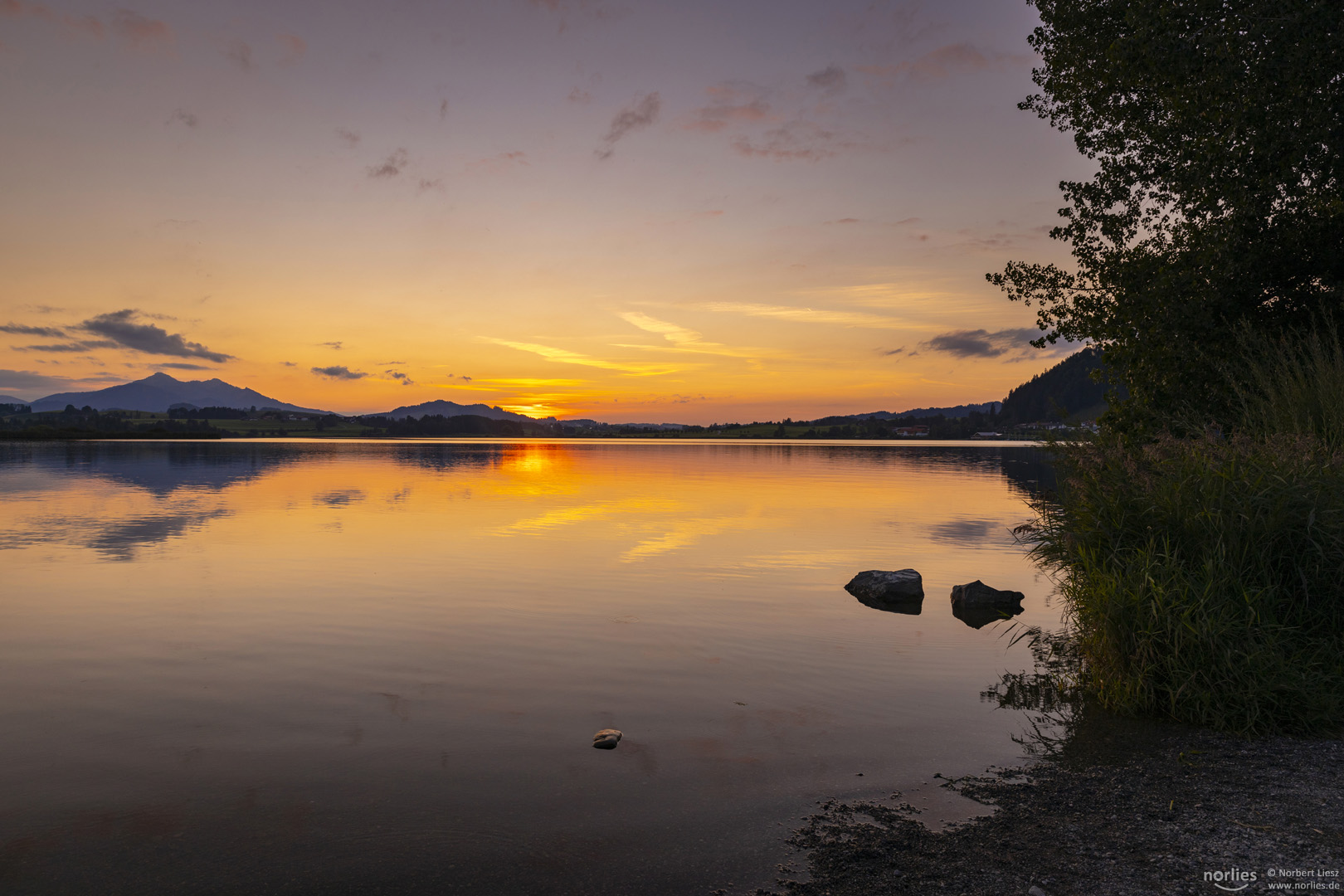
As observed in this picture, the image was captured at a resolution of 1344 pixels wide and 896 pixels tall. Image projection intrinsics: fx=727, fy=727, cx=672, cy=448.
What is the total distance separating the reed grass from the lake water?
2.20m

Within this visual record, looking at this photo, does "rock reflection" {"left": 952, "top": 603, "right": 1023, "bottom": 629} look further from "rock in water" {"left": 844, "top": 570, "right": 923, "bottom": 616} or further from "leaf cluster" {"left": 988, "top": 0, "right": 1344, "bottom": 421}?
"leaf cluster" {"left": 988, "top": 0, "right": 1344, "bottom": 421}

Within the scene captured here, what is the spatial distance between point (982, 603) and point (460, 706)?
46.9 ft

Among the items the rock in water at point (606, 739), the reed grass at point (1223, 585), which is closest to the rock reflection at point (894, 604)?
the reed grass at point (1223, 585)

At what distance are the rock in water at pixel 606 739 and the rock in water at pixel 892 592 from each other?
11.1m

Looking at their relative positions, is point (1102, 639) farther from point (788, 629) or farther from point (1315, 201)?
point (1315, 201)

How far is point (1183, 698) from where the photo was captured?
1024 centimetres

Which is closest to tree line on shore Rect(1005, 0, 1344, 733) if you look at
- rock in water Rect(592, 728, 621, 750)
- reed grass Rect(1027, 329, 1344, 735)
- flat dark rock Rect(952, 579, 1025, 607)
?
reed grass Rect(1027, 329, 1344, 735)

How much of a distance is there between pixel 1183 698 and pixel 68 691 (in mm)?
17595

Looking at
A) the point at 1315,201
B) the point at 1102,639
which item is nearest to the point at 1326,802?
the point at 1102,639

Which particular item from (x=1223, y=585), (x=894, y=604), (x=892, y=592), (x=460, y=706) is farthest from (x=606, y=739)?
(x=892, y=592)

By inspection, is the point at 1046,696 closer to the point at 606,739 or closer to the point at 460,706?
the point at 606,739

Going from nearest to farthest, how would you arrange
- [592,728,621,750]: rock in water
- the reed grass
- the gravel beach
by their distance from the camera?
the gravel beach
the reed grass
[592,728,621,750]: rock in water

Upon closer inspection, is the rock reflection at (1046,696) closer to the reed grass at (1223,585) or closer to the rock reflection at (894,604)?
the reed grass at (1223,585)

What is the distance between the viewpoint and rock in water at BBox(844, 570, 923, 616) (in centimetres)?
2002
